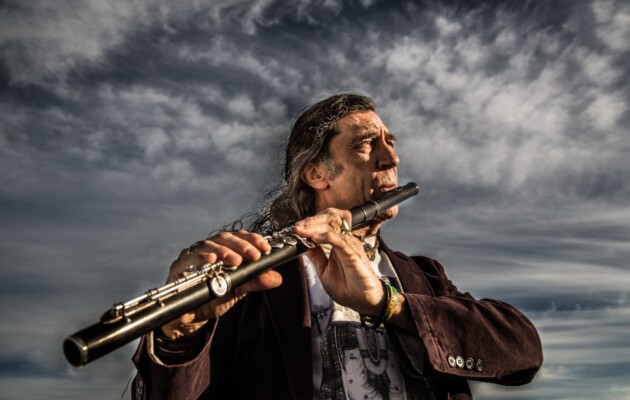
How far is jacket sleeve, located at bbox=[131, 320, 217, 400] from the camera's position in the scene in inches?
100.0

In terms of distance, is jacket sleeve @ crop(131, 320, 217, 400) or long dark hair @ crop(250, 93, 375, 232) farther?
long dark hair @ crop(250, 93, 375, 232)

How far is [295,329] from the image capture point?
9.96 feet

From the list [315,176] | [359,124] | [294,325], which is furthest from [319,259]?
[359,124]

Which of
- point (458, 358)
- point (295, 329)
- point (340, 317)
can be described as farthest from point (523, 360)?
point (295, 329)

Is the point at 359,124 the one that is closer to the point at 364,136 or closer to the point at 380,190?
the point at 364,136

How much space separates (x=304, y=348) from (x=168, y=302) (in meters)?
1.00

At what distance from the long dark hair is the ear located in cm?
4

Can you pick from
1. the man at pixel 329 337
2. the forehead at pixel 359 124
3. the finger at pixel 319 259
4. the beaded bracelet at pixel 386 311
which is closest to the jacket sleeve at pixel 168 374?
the man at pixel 329 337

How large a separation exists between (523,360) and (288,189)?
6.87ft

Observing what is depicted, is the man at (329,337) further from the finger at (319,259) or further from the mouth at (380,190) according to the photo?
the mouth at (380,190)

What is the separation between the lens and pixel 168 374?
2.53m

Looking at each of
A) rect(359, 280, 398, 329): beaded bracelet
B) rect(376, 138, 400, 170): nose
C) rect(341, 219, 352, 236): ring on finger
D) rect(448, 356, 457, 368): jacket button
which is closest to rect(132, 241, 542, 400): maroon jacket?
rect(448, 356, 457, 368): jacket button

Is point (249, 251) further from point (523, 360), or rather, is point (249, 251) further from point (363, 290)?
point (523, 360)

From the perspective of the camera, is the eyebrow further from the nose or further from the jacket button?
the jacket button
